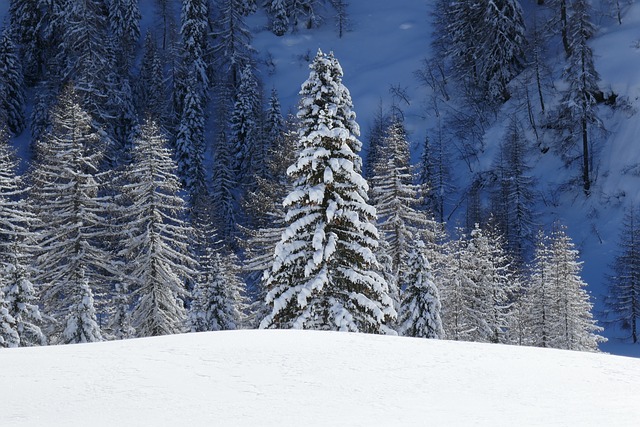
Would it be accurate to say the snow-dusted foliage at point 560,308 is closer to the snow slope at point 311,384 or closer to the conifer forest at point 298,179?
the conifer forest at point 298,179

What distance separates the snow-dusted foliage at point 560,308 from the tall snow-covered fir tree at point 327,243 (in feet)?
56.5

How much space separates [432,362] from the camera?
26.9ft

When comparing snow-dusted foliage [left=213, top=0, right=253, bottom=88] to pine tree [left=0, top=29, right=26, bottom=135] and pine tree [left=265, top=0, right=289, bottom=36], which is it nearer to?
pine tree [left=265, top=0, right=289, bottom=36]

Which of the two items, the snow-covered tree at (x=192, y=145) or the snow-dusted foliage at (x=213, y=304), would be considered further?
the snow-covered tree at (x=192, y=145)

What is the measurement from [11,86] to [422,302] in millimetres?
67214

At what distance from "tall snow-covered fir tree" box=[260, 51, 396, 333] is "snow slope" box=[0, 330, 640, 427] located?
8.31 m

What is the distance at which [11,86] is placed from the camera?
73625mm

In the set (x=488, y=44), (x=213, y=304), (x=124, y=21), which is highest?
(x=124, y=21)

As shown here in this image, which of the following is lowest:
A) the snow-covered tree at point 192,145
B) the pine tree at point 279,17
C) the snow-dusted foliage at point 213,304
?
the snow-dusted foliage at point 213,304

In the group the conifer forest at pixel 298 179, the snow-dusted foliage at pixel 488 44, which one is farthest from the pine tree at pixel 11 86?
the snow-dusted foliage at pixel 488 44

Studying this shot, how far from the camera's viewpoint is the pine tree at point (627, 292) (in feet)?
135

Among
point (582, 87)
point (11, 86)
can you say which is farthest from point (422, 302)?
point (11, 86)

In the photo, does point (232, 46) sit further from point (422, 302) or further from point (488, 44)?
point (422, 302)

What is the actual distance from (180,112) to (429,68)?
31917 mm
